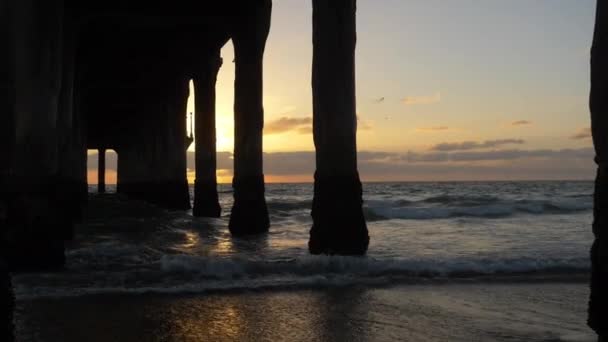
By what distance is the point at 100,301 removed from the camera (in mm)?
6211

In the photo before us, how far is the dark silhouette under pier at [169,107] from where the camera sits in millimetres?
8586

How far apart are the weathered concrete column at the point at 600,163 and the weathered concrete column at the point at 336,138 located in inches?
227

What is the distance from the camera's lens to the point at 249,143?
15.0 meters

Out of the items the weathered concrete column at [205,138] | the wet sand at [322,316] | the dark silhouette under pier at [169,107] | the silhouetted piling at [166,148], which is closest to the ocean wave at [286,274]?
the wet sand at [322,316]

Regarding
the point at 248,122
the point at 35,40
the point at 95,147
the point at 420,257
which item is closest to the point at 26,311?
the point at 35,40

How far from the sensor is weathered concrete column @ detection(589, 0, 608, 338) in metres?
3.78

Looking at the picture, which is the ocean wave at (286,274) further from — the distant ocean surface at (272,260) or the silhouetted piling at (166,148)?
the silhouetted piling at (166,148)

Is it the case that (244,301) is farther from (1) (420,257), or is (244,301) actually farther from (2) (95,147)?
(2) (95,147)

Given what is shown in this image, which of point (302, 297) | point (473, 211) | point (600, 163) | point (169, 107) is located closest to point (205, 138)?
point (169, 107)

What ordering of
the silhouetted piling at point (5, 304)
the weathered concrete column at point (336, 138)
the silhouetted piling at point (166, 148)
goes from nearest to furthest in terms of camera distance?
the silhouetted piling at point (5, 304)
the weathered concrete column at point (336, 138)
the silhouetted piling at point (166, 148)

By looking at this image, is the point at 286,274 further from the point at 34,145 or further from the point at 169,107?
the point at 169,107

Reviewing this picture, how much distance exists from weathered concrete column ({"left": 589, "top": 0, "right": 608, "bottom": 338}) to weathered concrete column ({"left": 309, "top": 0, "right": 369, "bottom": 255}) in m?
5.78

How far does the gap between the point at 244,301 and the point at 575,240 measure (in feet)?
33.7

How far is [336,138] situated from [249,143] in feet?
18.8
